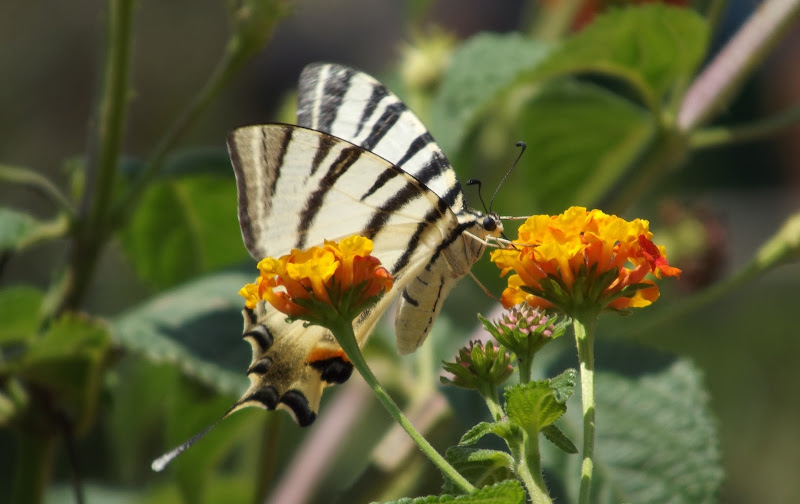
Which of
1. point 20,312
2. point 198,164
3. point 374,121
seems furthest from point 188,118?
point 20,312

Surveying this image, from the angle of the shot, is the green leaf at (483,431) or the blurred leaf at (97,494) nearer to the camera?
the green leaf at (483,431)

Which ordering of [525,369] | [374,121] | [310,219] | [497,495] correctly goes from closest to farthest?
[497,495]
[525,369]
[310,219]
[374,121]

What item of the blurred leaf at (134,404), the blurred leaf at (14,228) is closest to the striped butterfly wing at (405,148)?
the blurred leaf at (14,228)

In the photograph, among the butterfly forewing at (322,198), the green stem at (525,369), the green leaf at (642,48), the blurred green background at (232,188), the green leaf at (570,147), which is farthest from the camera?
the blurred green background at (232,188)

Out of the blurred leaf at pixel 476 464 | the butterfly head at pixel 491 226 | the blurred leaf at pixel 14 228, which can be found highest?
the butterfly head at pixel 491 226

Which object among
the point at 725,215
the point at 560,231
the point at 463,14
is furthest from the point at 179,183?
the point at 463,14

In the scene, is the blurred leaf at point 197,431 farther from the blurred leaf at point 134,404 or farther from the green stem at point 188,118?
the green stem at point 188,118

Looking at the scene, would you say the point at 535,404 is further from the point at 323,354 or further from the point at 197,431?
the point at 197,431
